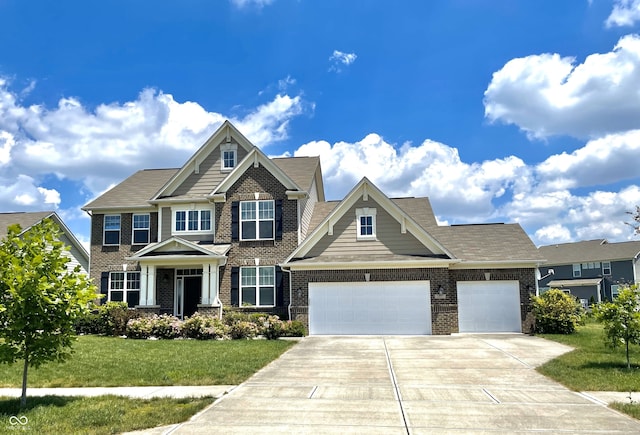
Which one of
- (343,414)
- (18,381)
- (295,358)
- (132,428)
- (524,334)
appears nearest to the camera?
(132,428)

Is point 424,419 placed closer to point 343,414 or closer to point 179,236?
point 343,414

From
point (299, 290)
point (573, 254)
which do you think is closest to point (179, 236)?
point (299, 290)

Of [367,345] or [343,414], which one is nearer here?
[343,414]

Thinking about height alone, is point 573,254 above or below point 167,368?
above

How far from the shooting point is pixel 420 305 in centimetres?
2089

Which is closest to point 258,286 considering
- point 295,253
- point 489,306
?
point 295,253

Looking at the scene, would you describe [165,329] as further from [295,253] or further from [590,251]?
[590,251]

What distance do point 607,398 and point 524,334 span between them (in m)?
11.8

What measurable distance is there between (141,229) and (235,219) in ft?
16.9

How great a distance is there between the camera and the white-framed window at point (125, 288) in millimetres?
24578

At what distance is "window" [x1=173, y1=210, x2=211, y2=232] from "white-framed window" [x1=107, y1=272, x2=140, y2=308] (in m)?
3.13

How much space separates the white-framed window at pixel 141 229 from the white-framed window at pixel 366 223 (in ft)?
34.7

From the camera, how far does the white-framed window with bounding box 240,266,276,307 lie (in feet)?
75.0

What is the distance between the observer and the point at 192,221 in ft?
81.6
